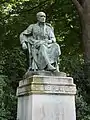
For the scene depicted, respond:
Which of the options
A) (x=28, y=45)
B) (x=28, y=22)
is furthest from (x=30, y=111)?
(x=28, y=22)

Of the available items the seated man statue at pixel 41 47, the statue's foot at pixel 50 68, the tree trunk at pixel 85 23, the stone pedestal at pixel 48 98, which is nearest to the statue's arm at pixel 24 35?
the seated man statue at pixel 41 47

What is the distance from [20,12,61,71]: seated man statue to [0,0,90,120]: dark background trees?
3.07 metres

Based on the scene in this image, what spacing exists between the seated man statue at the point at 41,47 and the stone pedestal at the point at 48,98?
0.41m

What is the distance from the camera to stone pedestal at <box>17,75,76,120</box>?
696cm

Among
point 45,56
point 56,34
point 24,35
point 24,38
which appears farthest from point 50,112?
point 56,34

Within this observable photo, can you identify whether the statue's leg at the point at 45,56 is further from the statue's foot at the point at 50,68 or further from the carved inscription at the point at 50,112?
the carved inscription at the point at 50,112

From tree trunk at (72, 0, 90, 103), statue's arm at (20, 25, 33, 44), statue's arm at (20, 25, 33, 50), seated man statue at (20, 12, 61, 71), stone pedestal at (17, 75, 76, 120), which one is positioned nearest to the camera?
stone pedestal at (17, 75, 76, 120)

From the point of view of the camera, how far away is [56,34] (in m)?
15.2

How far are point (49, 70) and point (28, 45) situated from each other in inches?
33.4

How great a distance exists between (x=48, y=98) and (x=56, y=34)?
27.6 feet

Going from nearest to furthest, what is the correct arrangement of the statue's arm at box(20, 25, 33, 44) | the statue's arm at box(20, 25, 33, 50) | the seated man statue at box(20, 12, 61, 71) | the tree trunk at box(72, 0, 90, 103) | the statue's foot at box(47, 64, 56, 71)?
1. the statue's foot at box(47, 64, 56, 71)
2. the seated man statue at box(20, 12, 61, 71)
3. the statue's arm at box(20, 25, 33, 50)
4. the statue's arm at box(20, 25, 33, 44)
5. the tree trunk at box(72, 0, 90, 103)

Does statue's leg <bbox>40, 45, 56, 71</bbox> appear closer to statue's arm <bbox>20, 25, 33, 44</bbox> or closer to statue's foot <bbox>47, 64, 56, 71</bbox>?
statue's foot <bbox>47, 64, 56, 71</bbox>

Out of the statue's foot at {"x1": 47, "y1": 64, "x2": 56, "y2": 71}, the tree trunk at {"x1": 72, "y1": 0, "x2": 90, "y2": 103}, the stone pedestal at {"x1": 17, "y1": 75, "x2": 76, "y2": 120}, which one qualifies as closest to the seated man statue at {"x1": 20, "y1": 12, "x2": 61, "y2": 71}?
the statue's foot at {"x1": 47, "y1": 64, "x2": 56, "y2": 71}

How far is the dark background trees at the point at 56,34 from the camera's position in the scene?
38.0 ft
